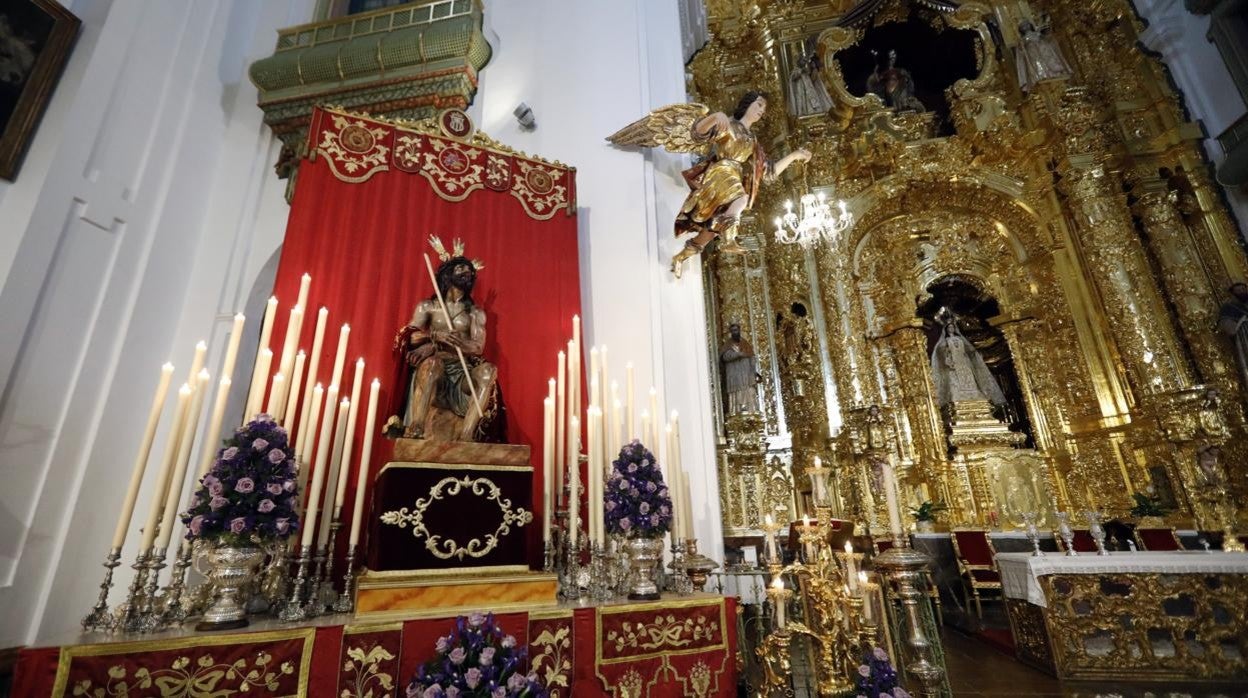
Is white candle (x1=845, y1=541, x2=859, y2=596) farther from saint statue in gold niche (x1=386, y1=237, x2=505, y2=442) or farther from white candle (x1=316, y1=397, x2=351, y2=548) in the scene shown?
white candle (x1=316, y1=397, x2=351, y2=548)

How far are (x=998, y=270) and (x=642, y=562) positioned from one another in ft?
30.8

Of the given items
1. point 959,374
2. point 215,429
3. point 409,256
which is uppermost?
point 959,374

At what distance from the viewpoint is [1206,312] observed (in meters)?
6.97

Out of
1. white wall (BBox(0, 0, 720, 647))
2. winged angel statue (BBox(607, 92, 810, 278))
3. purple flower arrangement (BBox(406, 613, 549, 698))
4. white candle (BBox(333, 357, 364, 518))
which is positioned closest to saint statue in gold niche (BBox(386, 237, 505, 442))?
white candle (BBox(333, 357, 364, 518))

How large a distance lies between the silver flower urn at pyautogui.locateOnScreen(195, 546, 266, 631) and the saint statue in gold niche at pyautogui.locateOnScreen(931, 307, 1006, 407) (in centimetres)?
904

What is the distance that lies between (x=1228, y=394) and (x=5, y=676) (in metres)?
11.1

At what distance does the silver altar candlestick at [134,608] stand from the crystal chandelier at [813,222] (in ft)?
26.7

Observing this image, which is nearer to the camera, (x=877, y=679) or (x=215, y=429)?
(x=877, y=679)

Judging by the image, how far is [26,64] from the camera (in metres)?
2.70

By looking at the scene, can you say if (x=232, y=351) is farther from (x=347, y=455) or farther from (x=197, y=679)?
(x=197, y=679)

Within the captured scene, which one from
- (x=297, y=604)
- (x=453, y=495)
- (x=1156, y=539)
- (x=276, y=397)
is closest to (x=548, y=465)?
(x=453, y=495)

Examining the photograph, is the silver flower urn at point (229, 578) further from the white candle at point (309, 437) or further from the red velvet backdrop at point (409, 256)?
the red velvet backdrop at point (409, 256)

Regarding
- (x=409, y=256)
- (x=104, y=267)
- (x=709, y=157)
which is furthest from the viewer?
(x=709, y=157)

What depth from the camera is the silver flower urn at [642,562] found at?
234 cm
